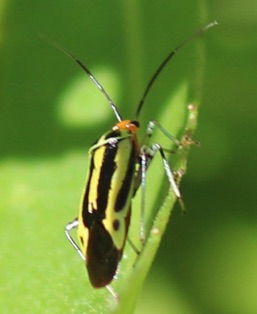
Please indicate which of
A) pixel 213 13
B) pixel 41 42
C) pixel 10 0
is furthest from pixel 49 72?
pixel 213 13

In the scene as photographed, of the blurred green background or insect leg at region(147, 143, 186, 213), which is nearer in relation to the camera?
insect leg at region(147, 143, 186, 213)

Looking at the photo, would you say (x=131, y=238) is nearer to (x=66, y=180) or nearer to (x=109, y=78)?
(x=66, y=180)

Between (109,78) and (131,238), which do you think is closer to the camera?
(131,238)

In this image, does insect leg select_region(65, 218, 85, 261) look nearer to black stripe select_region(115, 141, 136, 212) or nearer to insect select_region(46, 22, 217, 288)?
insect select_region(46, 22, 217, 288)

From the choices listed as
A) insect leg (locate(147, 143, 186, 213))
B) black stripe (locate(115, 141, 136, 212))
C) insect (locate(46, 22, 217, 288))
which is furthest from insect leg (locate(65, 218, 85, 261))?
insect leg (locate(147, 143, 186, 213))

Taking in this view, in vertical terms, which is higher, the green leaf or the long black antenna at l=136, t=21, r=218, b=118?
the long black antenna at l=136, t=21, r=218, b=118

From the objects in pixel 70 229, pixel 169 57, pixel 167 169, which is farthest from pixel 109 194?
pixel 169 57

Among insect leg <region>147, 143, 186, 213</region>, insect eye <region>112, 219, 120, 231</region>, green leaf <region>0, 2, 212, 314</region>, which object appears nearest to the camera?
insect leg <region>147, 143, 186, 213</region>

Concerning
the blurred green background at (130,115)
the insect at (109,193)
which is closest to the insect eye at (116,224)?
the insect at (109,193)

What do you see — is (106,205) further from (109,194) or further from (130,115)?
(130,115)

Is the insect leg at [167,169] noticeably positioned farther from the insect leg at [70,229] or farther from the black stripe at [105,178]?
the insect leg at [70,229]
